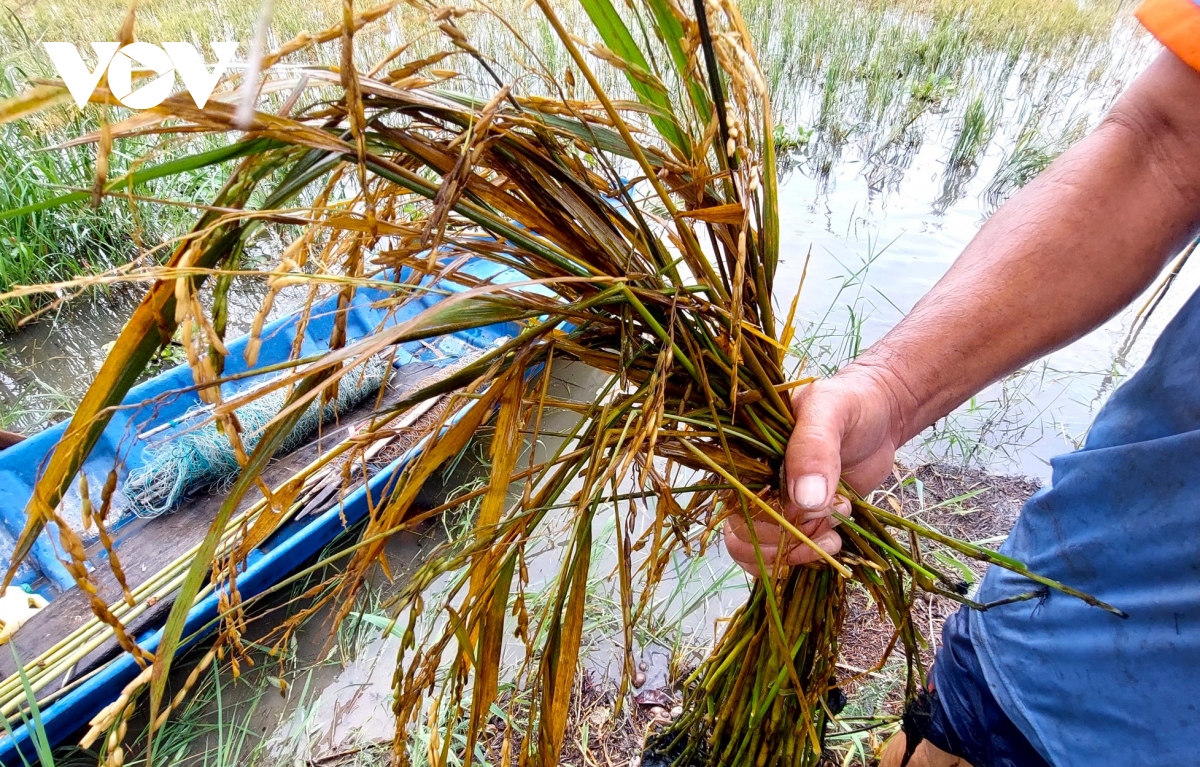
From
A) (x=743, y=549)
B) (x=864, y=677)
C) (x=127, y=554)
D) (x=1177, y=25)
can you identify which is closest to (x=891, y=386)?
(x=743, y=549)

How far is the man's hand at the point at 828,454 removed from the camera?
818 millimetres

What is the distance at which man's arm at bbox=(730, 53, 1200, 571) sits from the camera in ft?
2.76

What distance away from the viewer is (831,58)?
248 inches

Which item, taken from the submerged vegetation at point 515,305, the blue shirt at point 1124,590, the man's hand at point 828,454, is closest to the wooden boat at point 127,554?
the submerged vegetation at point 515,305

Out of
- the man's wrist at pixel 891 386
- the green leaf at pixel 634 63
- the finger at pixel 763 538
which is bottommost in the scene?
the finger at pixel 763 538

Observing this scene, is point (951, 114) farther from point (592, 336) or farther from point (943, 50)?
point (592, 336)

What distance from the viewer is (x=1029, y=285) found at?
94 cm

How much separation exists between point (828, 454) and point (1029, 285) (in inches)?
18.5

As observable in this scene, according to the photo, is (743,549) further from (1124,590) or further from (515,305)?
(515,305)

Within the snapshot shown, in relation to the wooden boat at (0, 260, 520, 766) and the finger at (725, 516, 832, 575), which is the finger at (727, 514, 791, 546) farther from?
the wooden boat at (0, 260, 520, 766)

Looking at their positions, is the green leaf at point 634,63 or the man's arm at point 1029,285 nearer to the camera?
the green leaf at point 634,63

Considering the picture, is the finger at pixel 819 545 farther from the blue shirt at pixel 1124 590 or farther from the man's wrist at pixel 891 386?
the blue shirt at pixel 1124 590

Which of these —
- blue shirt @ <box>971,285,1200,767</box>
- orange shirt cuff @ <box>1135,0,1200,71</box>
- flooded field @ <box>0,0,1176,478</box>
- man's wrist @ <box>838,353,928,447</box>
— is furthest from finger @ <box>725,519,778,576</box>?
flooded field @ <box>0,0,1176,478</box>

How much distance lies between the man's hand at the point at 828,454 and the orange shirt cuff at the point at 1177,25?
555 mm
